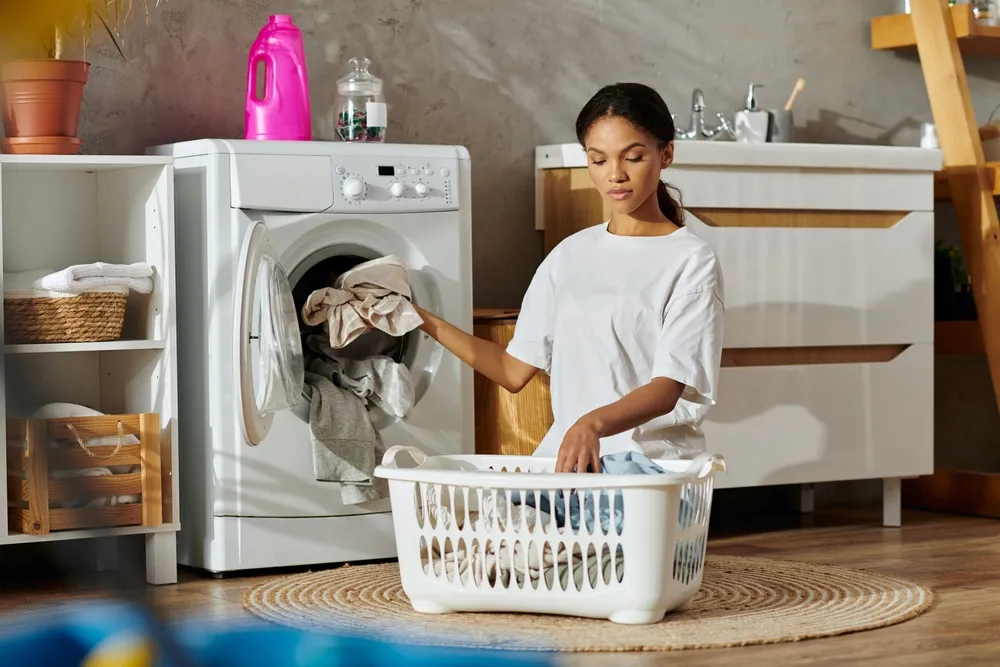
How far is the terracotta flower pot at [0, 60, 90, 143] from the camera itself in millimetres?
2551

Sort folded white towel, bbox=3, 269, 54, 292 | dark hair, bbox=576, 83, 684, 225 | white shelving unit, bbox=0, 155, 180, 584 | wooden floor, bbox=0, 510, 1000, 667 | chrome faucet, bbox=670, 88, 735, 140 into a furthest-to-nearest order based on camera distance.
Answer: chrome faucet, bbox=670, 88, 735, 140, white shelving unit, bbox=0, 155, 180, 584, folded white towel, bbox=3, 269, 54, 292, dark hair, bbox=576, 83, 684, 225, wooden floor, bbox=0, 510, 1000, 667

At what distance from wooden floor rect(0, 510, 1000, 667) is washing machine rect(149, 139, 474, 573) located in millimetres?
141

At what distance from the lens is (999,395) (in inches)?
135

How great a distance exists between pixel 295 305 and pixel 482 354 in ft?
1.36

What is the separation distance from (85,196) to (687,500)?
1.52 meters

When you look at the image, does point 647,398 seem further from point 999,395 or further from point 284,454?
point 999,395

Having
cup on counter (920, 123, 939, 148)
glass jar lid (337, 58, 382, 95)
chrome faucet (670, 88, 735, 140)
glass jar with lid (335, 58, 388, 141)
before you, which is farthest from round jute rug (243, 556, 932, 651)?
cup on counter (920, 123, 939, 148)

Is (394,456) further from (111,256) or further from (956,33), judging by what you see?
(956,33)

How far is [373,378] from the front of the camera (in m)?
2.66

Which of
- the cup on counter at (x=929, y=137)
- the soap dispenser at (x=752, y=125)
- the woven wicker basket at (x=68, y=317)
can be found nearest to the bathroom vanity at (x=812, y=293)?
the soap dispenser at (x=752, y=125)

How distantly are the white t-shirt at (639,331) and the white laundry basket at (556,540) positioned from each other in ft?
0.48

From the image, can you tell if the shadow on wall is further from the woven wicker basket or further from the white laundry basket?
the woven wicker basket

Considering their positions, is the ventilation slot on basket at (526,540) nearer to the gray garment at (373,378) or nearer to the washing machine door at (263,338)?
the washing machine door at (263,338)

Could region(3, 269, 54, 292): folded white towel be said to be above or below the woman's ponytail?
below
